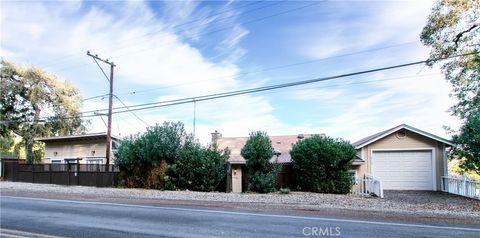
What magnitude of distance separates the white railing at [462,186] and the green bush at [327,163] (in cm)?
499

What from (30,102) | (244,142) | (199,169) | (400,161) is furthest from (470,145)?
(30,102)

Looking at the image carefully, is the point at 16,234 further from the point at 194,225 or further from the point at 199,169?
the point at 199,169

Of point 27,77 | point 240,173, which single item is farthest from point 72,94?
point 240,173

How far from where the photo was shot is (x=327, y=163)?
20.2 m

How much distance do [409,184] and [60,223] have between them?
18745 mm

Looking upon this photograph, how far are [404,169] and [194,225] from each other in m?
16.8

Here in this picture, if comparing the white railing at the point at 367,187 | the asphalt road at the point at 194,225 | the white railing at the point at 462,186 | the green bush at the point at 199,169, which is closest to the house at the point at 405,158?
the white railing at the point at 462,186

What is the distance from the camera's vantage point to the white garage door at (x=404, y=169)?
21.8m

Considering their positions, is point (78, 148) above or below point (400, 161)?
above

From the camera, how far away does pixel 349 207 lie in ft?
42.3

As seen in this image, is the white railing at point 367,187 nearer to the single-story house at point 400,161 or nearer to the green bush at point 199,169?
the single-story house at point 400,161

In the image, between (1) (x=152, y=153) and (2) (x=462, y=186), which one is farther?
(1) (x=152, y=153)

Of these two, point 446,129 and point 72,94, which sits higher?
point 72,94

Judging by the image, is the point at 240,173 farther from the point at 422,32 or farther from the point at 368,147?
the point at 422,32
